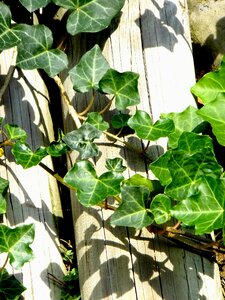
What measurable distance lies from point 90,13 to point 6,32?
0.33m

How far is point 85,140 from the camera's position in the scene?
6.32ft

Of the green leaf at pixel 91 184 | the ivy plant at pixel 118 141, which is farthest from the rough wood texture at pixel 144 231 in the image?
the green leaf at pixel 91 184

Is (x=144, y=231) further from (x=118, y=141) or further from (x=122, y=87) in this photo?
(x=122, y=87)

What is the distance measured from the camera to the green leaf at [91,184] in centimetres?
178

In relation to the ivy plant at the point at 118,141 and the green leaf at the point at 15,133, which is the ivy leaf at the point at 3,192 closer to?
the ivy plant at the point at 118,141

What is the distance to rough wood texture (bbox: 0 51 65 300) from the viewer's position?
205cm

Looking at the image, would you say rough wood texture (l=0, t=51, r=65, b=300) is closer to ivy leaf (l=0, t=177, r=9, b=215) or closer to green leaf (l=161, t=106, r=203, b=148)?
ivy leaf (l=0, t=177, r=9, b=215)

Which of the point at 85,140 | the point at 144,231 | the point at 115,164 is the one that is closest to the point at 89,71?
the point at 85,140

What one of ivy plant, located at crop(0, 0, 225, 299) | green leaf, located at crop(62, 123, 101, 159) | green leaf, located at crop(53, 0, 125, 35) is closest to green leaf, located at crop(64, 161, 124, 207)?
ivy plant, located at crop(0, 0, 225, 299)

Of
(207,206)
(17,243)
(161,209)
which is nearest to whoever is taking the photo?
(207,206)

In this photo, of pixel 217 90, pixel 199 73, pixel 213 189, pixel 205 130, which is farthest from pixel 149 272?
pixel 199 73

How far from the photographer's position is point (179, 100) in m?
2.06

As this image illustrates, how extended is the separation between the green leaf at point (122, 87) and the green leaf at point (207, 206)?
489mm

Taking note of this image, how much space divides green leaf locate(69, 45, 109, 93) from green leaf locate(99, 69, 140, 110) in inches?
2.5
